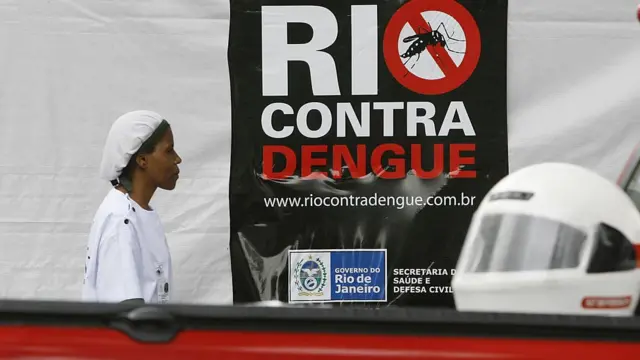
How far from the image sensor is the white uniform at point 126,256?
3273 millimetres

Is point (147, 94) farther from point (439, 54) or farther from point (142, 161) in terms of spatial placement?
point (439, 54)

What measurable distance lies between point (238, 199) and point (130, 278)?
1352mm

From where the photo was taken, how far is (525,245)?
2230mm

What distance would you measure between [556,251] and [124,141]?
1.75 metres

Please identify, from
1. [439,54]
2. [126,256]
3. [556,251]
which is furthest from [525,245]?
[439,54]

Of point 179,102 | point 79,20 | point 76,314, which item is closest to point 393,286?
point 179,102

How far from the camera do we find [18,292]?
452cm

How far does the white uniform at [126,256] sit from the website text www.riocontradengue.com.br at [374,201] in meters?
1.11

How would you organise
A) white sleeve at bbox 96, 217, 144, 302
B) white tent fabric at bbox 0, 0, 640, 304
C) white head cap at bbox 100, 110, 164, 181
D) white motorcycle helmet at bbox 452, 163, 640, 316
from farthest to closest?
1. white tent fabric at bbox 0, 0, 640, 304
2. white head cap at bbox 100, 110, 164, 181
3. white sleeve at bbox 96, 217, 144, 302
4. white motorcycle helmet at bbox 452, 163, 640, 316

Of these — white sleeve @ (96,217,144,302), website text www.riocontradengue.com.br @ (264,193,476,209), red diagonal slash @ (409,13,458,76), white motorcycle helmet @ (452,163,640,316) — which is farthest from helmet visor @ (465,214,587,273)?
red diagonal slash @ (409,13,458,76)

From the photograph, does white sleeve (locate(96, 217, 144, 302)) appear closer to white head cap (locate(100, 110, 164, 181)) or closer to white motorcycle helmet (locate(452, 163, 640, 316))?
white head cap (locate(100, 110, 164, 181))

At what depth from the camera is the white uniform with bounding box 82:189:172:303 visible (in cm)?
327

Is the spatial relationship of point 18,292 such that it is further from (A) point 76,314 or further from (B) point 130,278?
(A) point 76,314

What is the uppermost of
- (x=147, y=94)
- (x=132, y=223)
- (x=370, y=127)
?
(x=147, y=94)
